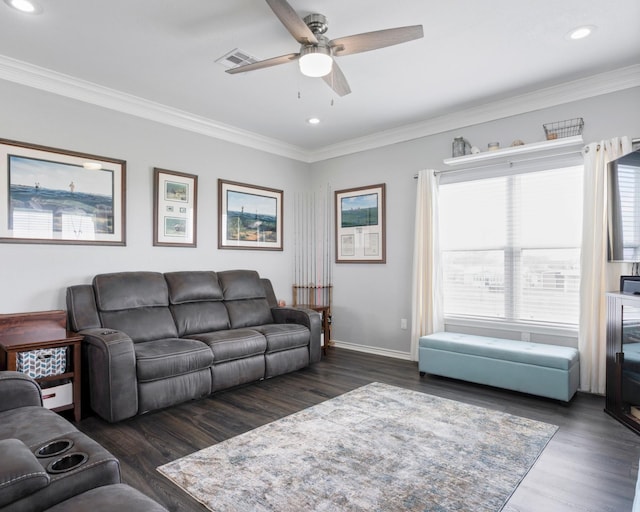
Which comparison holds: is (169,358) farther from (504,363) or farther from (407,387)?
(504,363)

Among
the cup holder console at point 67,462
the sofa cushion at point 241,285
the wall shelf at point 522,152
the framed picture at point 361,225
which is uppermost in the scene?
the wall shelf at point 522,152

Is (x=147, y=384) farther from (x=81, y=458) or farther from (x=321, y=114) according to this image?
(x=321, y=114)

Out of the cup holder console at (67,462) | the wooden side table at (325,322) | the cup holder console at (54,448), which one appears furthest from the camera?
the wooden side table at (325,322)

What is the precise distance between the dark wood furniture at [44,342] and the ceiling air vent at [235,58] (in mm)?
2385

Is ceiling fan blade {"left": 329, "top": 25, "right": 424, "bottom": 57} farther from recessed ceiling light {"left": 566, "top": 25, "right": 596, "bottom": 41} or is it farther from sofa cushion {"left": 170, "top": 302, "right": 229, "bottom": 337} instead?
sofa cushion {"left": 170, "top": 302, "right": 229, "bottom": 337}

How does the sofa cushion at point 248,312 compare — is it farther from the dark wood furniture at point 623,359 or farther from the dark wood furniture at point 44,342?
the dark wood furniture at point 623,359

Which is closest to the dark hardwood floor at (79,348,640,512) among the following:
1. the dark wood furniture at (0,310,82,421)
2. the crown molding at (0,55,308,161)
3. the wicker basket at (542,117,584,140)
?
the dark wood furniture at (0,310,82,421)

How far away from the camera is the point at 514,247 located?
3.93m

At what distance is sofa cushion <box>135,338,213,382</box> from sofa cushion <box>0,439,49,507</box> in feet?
5.64

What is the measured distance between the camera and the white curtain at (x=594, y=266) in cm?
327

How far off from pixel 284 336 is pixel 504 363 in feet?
6.69

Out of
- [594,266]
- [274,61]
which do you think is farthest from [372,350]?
[274,61]

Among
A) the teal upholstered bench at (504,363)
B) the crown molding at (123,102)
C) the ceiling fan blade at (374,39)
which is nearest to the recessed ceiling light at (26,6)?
the crown molding at (123,102)

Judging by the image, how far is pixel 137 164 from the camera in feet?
12.9
